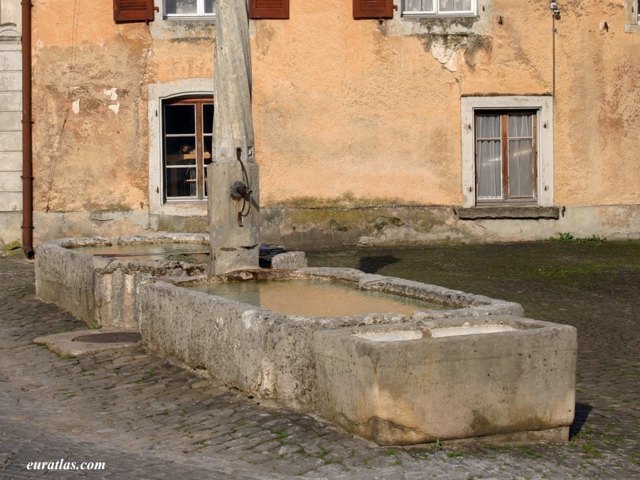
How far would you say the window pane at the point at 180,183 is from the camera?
1620 cm

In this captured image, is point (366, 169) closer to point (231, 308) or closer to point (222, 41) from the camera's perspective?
point (222, 41)

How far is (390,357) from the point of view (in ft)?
17.9

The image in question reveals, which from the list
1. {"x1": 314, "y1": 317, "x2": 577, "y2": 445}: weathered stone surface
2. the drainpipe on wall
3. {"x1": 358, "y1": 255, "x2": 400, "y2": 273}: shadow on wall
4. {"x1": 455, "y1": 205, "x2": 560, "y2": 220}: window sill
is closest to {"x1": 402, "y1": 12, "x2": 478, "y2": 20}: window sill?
{"x1": 455, "y1": 205, "x2": 560, "y2": 220}: window sill

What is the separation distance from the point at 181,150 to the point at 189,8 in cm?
195

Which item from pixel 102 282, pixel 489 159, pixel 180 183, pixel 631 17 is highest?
pixel 631 17

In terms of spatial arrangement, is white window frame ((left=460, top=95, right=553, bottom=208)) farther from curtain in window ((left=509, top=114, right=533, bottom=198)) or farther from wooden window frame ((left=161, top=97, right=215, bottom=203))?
wooden window frame ((left=161, top=97, right=215, bottom=203))

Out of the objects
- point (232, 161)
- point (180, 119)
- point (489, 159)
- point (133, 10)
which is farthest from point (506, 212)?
point (232, 161)

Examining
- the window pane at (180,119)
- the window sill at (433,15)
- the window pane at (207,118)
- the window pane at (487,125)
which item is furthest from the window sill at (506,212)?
the window pane at (180,119)

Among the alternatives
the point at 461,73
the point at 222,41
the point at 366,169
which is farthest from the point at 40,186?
the point at 222,41

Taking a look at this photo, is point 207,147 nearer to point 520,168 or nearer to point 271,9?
point 271,9

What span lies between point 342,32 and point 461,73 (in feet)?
5.63

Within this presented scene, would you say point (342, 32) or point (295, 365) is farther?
point (342, 32)

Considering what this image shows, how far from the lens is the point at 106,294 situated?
31.0 ft

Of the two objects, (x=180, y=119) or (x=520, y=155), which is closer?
(x=180, y=119)
